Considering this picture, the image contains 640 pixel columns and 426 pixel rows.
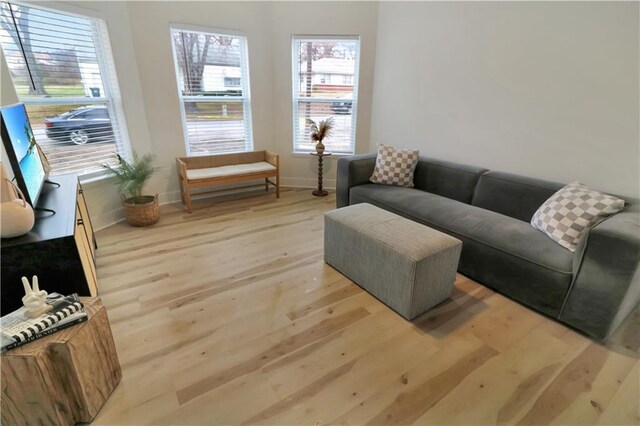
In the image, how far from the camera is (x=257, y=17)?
391cm

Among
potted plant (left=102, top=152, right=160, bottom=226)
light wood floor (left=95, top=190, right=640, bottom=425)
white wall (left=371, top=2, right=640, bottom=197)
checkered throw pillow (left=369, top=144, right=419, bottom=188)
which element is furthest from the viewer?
checkered throw pillow (left=369, top=144, right=419, bottom=188)

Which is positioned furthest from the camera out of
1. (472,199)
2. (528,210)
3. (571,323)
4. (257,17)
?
(257,17)

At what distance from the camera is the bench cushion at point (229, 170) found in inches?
145

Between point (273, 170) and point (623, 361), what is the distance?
11.7ft

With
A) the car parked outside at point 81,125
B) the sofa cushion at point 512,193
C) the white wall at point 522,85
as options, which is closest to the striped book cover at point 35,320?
the car parked outside at point 81,125

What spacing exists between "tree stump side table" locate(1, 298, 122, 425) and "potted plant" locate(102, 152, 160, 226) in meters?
2.05

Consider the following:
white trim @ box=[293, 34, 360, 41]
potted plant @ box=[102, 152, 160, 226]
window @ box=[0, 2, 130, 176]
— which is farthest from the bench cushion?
white trim @ box=[293, 34, 360, 41]

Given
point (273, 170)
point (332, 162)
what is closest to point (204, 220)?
point (273, 170)

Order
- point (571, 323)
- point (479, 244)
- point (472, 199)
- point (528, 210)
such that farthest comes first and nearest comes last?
point (472, 199)
point (528, 210)
point (479, 244)
point (571, 323)

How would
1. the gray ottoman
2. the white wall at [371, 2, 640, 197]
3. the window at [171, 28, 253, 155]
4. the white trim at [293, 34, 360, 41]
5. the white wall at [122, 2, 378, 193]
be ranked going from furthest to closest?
the white trim at [293, 34, 360, 41] < the window at [171, 28, 253, 155] < the white wall at [122, 2, 378, 193] < the white wall at [371, 2, 640, 197] < the gray ottoman

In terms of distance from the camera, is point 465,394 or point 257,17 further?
point 257,17

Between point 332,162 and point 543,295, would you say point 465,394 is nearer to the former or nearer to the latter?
point 543,295

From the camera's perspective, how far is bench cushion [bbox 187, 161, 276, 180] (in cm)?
368

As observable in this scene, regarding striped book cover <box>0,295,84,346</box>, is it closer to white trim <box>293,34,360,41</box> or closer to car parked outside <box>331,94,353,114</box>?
car parked outside <box>331,94,353,114</box>
